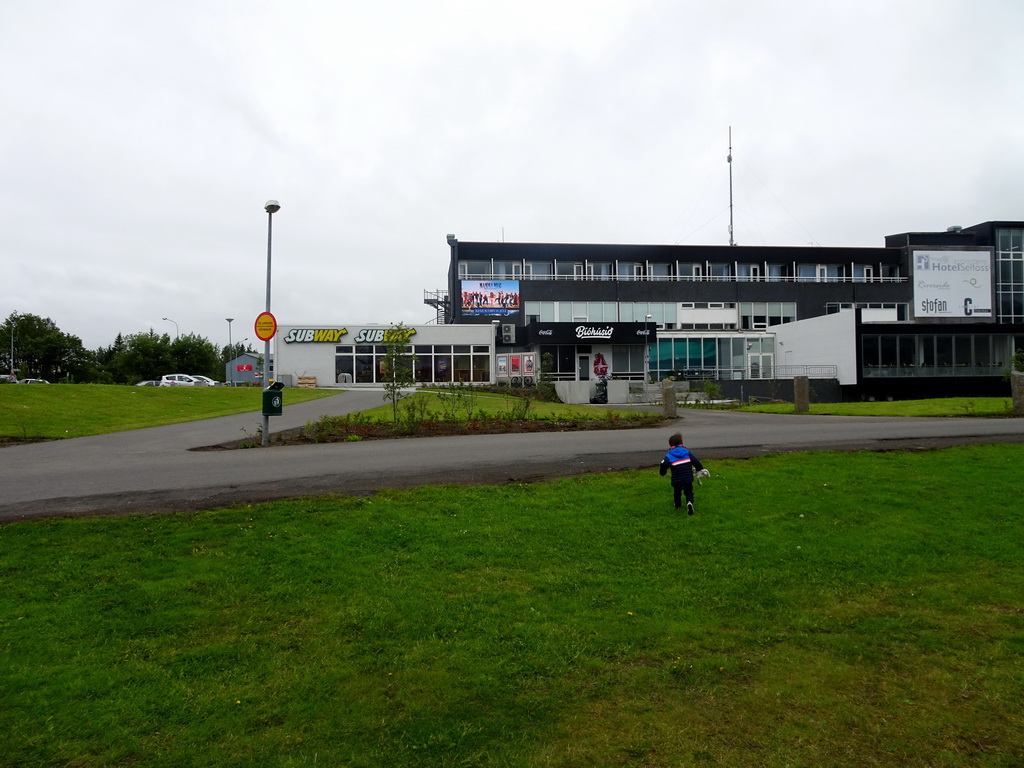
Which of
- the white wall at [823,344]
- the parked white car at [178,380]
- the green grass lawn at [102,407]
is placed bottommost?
the green grass lawn at [102,407]

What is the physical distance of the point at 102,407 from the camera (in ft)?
84.9

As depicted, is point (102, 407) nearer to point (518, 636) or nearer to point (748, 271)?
point (518, 636)

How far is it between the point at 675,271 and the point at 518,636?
5868cm

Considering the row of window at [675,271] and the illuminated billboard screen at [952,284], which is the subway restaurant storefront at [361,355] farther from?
the illuminated billboard screen at [952,284]

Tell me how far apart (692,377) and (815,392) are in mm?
7982

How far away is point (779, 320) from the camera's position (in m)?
60.4

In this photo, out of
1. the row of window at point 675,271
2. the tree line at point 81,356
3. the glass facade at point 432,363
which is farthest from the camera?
the tree line at point 81,356

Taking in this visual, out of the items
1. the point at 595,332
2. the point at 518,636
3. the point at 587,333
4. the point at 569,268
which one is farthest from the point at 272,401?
the point at 569,268

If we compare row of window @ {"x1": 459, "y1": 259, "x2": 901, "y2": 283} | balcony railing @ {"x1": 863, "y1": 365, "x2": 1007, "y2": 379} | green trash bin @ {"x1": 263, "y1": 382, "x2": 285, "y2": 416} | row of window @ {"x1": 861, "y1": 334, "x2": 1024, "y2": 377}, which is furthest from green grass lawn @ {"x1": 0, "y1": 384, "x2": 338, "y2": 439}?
row of window @ {"x1": 861, "y1": 334, "x2": 1024, "y2": 377}

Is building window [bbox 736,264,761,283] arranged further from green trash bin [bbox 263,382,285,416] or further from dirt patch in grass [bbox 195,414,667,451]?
green trash bin [bbox 263,382,285,416]

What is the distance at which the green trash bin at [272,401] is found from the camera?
613 inches

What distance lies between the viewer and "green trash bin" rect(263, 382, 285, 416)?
15.6 metres

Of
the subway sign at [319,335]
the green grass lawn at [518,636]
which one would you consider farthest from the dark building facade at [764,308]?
the green grass lawn at [518,636]

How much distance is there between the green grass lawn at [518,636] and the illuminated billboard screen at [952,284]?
6064 cm
